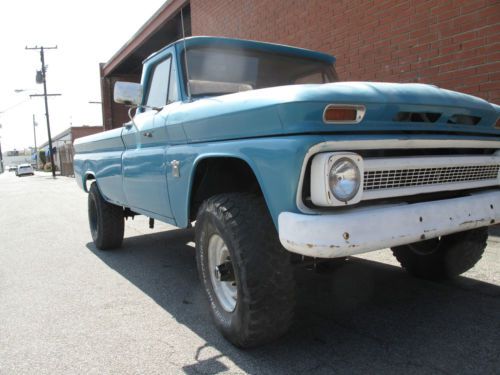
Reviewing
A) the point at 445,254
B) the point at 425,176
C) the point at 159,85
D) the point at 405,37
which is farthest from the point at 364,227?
the point at 405,37

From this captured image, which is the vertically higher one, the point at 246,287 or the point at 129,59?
the point at 129,59

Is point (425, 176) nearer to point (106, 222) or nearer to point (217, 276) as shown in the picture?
point (217, 276)

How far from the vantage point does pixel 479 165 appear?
2.72 metres

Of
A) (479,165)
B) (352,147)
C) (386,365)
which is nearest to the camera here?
(352,147)

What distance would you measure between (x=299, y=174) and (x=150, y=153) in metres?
1.82

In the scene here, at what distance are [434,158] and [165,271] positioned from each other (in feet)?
9.50

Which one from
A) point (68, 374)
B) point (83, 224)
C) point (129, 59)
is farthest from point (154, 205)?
point (129, 59)

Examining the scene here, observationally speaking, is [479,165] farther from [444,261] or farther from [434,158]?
[444,261]

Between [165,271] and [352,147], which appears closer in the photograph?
[352,147]

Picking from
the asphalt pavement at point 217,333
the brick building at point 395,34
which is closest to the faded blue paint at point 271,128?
the asphalt pavement at point 217,333

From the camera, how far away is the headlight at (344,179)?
6.79 ft

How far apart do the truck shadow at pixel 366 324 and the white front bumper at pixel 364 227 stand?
0.68 meters

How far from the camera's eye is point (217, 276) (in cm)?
267

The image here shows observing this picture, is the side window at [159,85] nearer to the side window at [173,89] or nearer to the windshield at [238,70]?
the side window at [173,89]
